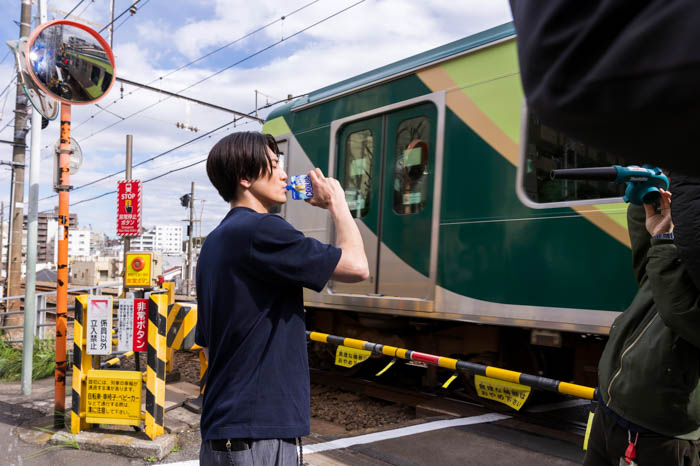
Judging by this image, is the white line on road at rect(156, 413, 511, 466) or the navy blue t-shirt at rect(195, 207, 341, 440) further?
the white line on road at rect(156, 413, 511, 466)

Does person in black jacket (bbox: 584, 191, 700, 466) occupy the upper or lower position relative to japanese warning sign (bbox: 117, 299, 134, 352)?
upper

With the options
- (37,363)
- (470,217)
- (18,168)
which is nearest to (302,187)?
(470,217)

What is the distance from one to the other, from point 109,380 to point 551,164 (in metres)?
4.07

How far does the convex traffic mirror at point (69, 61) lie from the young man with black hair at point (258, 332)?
3.73m

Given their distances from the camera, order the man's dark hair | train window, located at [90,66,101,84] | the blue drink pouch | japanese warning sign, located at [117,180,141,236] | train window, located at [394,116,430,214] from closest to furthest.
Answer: the man's dark hair → the blue drink pouch → train window, located at [90,66,101,84] → train window, located at [394,116,430,214] → japanese warning sign, located at [117,180,141,236]

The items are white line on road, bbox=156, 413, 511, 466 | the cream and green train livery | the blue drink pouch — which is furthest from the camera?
the cream and green train livery

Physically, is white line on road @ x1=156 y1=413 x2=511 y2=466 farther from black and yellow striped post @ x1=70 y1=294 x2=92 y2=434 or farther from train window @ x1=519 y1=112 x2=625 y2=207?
train window @ x1=519 y1=112 x2=625 y2=207

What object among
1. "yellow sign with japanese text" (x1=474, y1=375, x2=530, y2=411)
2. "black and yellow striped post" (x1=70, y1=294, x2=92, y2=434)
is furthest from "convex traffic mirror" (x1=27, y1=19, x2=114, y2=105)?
"yellow sign with japanese text" (x1=474, y1=375, x2=530, y2=411)

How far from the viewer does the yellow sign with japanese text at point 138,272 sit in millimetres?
5438

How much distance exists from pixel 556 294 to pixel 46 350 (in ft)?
22.1

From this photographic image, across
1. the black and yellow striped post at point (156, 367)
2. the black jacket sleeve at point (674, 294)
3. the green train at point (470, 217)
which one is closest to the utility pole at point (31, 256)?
the black and yellow striped post at point (156, 367)

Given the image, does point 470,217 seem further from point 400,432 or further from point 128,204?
point 128,204

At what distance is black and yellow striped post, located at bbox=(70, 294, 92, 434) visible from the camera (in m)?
4.34

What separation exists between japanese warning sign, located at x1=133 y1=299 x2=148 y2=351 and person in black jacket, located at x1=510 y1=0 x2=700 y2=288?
4343 millimetres
